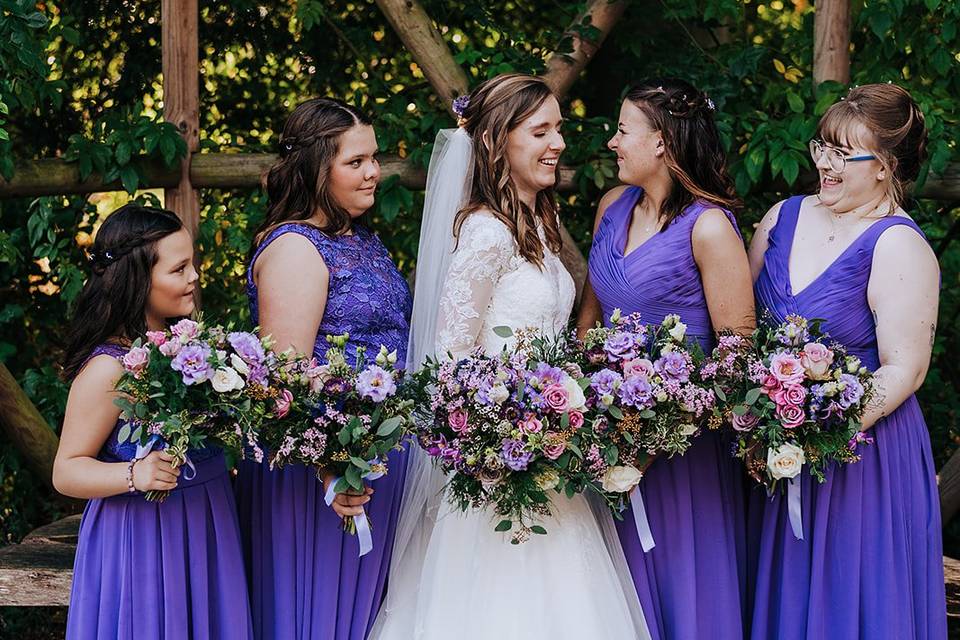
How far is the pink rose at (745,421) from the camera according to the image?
3281mm

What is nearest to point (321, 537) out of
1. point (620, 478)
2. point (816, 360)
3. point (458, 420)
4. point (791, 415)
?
point (458, 420)

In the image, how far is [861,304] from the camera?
3535mm

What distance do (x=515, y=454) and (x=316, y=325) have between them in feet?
2.61

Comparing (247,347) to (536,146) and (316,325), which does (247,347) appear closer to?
(316,325)

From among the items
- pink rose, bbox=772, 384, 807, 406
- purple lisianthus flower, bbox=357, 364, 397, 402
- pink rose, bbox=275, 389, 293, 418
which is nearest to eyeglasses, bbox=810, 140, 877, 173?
pink rose, bbox=772, 384, 807, 406

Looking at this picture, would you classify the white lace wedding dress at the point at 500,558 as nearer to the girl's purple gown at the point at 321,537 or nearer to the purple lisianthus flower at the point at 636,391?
the girl's purple gown at the point at 321,537

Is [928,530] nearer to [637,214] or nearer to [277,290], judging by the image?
[637,214]

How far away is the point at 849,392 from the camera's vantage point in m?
3.20

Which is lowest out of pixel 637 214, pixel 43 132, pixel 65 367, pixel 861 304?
pixel 65 367

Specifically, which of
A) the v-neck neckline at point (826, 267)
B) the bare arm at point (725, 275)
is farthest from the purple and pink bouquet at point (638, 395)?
the v-neck neckline at point (826, 267)

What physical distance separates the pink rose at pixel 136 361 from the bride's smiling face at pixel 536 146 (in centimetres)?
128

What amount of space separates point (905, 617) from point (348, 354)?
1.82 metres

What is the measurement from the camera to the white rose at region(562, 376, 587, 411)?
312 cm

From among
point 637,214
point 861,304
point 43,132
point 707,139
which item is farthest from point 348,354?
point 43,132
